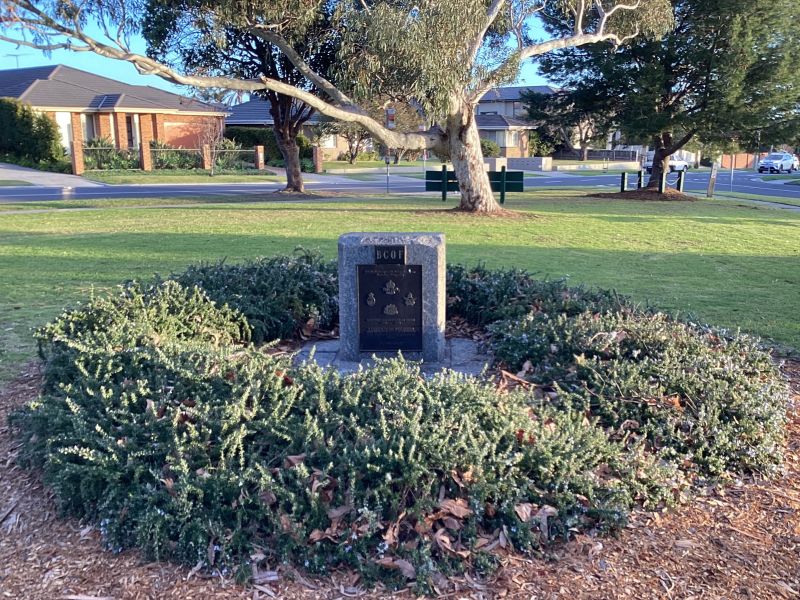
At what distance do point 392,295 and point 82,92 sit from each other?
4661cm

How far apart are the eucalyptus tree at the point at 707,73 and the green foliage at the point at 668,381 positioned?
21506 millimetres

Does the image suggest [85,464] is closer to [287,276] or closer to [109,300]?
[109,300]

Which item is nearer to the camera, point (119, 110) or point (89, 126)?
point (119, 110)

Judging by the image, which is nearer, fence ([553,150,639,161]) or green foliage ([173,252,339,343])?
green foliage ([173,252,339,343])

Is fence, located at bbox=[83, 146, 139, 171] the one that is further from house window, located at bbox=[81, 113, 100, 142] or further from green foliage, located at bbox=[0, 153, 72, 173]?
house window, located at bbox=[81, 113, 100, 142]

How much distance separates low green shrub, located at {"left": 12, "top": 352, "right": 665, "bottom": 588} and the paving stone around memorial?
152 centimetres

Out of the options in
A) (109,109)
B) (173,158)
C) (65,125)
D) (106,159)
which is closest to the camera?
(106,159)

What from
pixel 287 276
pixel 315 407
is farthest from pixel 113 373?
pixel 287 276

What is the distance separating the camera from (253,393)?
4.58 m

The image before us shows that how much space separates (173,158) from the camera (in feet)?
143

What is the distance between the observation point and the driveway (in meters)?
Result: 33.9

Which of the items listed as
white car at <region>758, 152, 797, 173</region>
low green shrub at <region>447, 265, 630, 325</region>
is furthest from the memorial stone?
white car at <region>758, 152, 797, 173</region>

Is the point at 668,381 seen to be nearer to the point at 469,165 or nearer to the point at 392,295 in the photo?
the point at 392,295

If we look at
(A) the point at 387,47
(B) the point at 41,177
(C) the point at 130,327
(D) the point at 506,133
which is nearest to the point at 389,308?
(C) the point at 130,327
